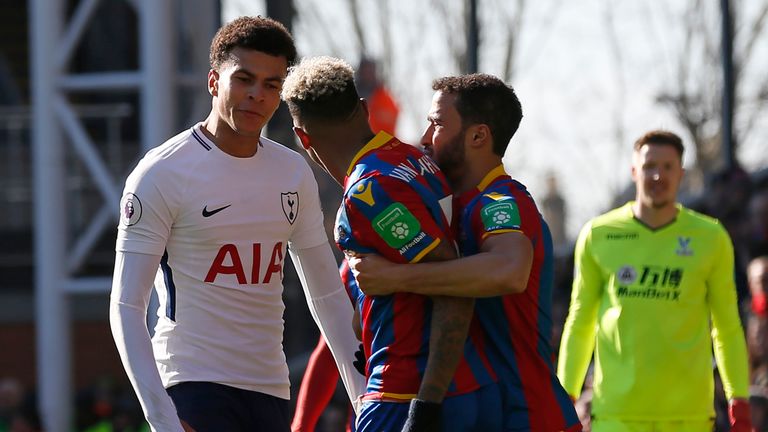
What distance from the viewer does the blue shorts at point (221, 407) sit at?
470 centimetres

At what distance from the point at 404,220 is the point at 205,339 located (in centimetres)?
101

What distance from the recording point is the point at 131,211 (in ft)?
15.1

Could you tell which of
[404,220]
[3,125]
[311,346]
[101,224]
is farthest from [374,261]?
[3,125]

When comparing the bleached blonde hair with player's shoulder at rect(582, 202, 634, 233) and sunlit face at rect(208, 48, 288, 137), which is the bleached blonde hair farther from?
player's shoulder at rect(582, 202, 634, 233)

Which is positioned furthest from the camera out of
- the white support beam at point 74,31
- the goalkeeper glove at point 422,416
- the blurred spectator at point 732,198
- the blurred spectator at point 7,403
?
the blurred spectator at point 7,403

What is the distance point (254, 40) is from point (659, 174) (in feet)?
8.53

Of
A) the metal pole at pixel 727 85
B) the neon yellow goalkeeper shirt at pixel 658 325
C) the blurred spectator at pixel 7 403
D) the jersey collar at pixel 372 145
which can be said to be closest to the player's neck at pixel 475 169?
the jersey collar at pixel 372 145

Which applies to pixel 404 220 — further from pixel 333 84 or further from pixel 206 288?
pixel 206 288

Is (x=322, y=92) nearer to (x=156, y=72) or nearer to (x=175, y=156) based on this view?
(x=175, y=156)

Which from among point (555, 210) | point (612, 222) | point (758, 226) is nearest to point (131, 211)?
point (612, 222)

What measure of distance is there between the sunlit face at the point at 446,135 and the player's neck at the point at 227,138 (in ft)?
2.43

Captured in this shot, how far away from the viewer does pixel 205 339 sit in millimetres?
4777

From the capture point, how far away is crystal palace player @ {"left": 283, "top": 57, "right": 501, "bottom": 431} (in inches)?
160

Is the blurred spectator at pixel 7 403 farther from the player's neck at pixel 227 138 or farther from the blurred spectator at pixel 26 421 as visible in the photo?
the player's neck at pixel 227 138
